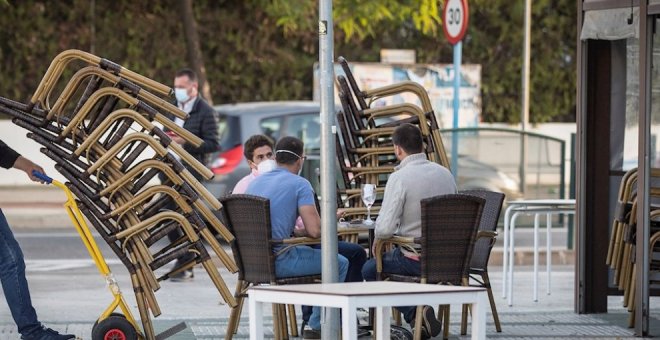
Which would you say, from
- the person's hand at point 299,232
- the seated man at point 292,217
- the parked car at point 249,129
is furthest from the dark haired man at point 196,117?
the seated man at point 292,217

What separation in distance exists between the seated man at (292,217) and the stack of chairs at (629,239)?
2.11m

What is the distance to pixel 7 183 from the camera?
26656 millimetres

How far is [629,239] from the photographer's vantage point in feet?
33.1

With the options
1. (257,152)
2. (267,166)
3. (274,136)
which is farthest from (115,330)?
(274,136)

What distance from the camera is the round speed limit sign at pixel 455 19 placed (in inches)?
696

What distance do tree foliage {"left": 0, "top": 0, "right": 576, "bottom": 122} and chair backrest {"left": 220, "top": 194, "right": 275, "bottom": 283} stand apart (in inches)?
630

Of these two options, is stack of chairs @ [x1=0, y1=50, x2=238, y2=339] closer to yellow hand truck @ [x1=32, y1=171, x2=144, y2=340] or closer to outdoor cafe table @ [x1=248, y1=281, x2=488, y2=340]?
yellow hand truck @ [x1=32, y1=171, x2=144, y2=340]

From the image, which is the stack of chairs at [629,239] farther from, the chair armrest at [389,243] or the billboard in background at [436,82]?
the billboard in background at [436,82]

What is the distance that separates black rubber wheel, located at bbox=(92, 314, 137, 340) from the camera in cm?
873

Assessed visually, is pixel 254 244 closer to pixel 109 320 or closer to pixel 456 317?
pixel 109 320

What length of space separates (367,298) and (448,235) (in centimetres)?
252

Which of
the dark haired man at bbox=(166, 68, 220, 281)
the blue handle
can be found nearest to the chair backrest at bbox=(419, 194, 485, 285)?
the blue handle

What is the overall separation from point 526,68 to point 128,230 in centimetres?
1765

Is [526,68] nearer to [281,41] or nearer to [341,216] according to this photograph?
[281,41]
